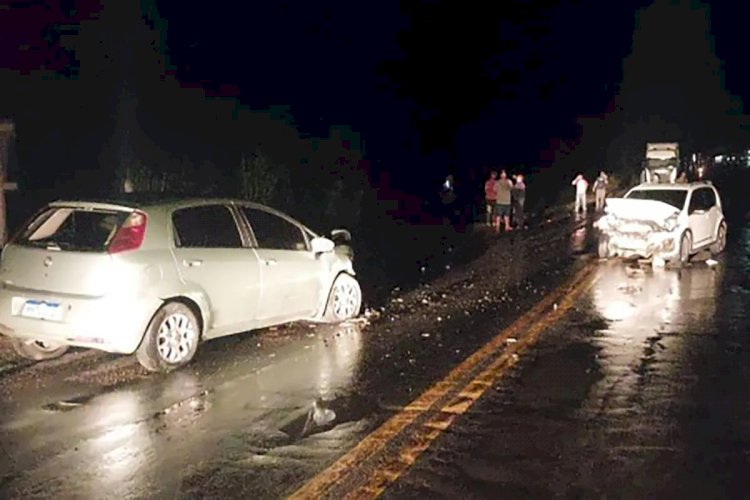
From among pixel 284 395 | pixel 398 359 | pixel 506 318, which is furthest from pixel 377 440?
pixel 506 318

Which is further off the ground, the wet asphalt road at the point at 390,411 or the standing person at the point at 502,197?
the standing person at the point at 502,197

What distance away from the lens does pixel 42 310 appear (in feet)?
28.5

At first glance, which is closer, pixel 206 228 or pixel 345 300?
pixel 206 228

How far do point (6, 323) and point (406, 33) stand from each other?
24.6 metres

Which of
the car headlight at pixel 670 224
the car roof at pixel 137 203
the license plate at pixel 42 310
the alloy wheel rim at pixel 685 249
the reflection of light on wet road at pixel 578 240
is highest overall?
the car roof at pixel 137 203

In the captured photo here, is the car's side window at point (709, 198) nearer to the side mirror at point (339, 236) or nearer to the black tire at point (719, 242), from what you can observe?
the black tire at point (719, 242)

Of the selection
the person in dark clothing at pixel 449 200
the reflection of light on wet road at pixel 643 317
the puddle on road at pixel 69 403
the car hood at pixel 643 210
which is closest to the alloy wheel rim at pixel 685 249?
the reflection of light on wet road at pixel 643 317

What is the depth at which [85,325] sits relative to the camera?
8.54m

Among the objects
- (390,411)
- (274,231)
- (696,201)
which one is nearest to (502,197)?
(696,201)

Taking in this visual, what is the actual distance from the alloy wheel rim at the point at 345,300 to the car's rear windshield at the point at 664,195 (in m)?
8.76

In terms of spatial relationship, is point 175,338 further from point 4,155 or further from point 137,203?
point 4,155

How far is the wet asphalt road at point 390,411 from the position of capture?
598cm

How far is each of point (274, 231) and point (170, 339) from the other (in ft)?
6.40

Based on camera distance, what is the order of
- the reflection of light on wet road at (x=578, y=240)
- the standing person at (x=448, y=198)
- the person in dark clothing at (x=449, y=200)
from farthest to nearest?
the standing person at (x=448, y=198)
the person in dark clothing at (x=449, y=200)
the reflection of light on wet road at (x=578, y=240)
